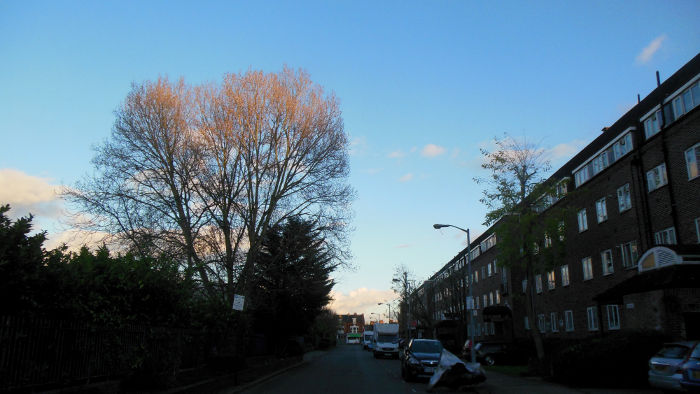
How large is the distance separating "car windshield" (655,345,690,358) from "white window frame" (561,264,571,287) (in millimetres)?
19334

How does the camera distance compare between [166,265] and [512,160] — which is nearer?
[166,265]

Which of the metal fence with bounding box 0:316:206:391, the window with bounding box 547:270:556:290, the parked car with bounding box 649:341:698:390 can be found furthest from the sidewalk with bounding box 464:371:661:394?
the window with bounding box 547:270:556:290

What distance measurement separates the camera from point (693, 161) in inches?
754

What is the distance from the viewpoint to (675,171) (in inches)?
799

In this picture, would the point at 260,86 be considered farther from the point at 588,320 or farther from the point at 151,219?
the point at 588,320

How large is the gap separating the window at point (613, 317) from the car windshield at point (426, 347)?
9.36 m

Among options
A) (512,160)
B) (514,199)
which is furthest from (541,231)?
(512,160)

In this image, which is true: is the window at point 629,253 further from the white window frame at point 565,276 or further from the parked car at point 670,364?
the parked car at point 670,364

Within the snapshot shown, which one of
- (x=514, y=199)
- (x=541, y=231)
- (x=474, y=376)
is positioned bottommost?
(x=474, y=376)

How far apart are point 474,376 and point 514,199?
1046 cm

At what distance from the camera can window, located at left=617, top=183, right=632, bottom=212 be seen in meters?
23.9

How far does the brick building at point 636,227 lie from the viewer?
16609mm

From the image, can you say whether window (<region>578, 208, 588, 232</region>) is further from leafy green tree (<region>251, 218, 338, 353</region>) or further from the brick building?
leafy green tree (<region>251, 218, 338, 353</region>)

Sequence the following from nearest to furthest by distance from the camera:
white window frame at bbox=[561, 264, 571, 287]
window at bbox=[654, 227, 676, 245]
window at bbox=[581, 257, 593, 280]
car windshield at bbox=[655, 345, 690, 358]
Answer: car windshield at bbox=[655, 345, 690, 358] < window at bbox=[654, 227, 676, 245] < window at bbox=[581, 257, 593, 280] < white window frame at bbox=[561, 264, 571, 287]
